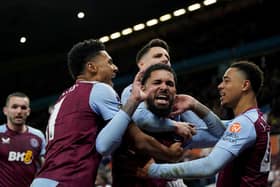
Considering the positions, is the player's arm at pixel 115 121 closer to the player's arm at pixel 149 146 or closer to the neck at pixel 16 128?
the player's arm at pixel 149 146

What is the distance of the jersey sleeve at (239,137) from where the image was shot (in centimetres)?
374

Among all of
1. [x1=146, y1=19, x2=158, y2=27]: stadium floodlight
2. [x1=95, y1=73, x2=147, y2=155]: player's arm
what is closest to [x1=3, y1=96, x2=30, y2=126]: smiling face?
[x1=95, y1=73, x2=147, y2=155]: player's arm

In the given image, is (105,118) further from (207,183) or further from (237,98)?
(207,183)

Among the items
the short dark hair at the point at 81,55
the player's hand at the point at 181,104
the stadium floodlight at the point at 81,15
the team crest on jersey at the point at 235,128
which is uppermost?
the stadium floodlight at the point at 81,15

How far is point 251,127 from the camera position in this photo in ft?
12.5

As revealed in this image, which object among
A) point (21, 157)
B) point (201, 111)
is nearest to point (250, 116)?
point (201, 111)

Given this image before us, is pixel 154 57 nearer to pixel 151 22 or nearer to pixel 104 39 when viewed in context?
pixel 151 22

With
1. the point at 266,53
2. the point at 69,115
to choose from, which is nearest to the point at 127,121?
the point at 69,115

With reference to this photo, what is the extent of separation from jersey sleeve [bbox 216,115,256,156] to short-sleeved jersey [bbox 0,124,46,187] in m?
3.71

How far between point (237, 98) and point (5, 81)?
49.1 ft

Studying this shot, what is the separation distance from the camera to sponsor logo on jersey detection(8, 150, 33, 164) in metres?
7.01

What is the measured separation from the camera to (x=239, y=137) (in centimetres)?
375

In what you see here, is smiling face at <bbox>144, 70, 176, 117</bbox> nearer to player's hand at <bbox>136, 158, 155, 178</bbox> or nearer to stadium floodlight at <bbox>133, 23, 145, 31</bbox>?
player's hand at <bbox>136, 158, 155, 178</bbox>

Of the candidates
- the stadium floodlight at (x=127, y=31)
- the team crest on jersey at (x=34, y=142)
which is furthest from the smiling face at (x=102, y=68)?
the stadium floodlight at (x=127, y=31)
